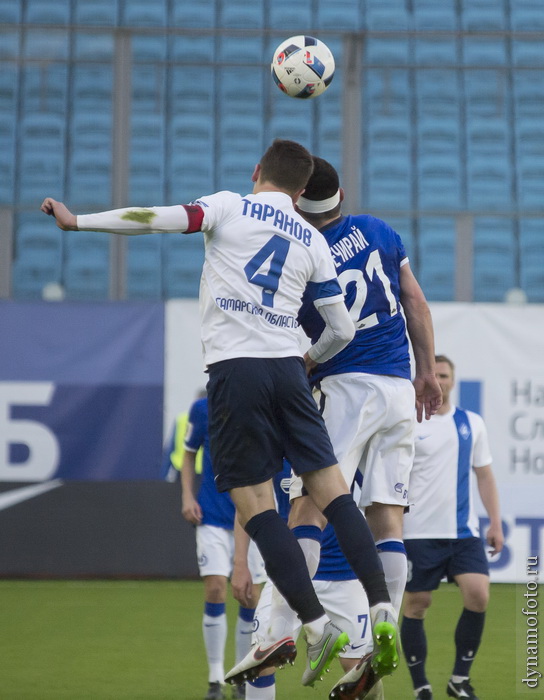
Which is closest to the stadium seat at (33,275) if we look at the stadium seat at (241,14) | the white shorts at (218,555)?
the stadium seat at (241,14)

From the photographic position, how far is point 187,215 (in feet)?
14.3

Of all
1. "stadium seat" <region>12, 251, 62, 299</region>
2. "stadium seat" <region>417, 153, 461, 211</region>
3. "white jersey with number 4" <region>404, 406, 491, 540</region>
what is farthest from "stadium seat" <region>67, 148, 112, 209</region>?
"white jersey with number 4" <region>404, 406, 491, 540</region>

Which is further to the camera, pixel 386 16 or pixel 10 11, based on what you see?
pixel 10 11

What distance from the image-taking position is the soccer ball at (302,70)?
5.27 m

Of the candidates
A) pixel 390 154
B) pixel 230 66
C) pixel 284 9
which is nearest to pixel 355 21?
pixel 284 9

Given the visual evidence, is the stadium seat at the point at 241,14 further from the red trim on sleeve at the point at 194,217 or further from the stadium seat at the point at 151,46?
the red trim on sleeve at the point at 194,217

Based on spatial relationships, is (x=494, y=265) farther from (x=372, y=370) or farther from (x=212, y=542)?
(x=372, y=370)

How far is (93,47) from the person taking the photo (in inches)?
511

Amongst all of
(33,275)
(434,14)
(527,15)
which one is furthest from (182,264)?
(527,15)

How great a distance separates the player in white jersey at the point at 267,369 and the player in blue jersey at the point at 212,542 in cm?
231

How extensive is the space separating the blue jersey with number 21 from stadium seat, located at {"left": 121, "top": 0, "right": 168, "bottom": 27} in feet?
34.9

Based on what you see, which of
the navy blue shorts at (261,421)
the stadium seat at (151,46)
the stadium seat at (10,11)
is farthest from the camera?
the stadium seat at (10,11)

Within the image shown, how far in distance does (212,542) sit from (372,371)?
2451mm

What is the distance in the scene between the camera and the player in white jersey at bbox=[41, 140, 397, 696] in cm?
437
